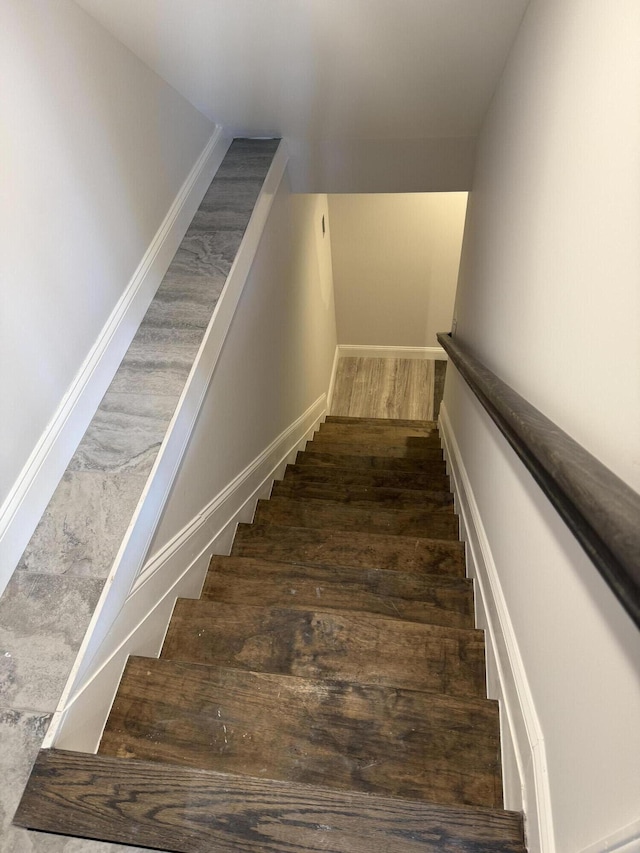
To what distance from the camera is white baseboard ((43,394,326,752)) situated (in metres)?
1.17

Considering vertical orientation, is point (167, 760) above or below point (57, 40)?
below

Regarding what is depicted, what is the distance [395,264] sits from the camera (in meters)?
5.05

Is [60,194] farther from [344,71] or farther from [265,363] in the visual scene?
[265,363]

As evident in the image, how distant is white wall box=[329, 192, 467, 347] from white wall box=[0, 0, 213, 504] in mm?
3077

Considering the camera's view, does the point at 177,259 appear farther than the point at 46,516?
Yes

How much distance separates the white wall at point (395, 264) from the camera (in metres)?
4.68

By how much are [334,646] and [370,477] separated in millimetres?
1523

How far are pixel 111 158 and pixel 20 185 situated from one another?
0.48 m

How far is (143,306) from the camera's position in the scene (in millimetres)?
1887

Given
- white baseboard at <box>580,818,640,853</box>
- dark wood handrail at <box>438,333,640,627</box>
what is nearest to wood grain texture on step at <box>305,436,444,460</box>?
dark wood handrail at <box>438,333,640,627</box>

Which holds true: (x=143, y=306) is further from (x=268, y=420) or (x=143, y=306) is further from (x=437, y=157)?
(x=437, y=157)

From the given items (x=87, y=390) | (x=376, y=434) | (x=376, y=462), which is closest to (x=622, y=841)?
(x=87, y=390)

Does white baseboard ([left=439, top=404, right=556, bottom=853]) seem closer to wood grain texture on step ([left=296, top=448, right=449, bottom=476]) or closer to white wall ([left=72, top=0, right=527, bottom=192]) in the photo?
wood grain texture on step ([left=296, top=448, right=449, bottom=476])

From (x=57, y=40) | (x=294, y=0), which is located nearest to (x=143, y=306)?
(x=57, y=40)
